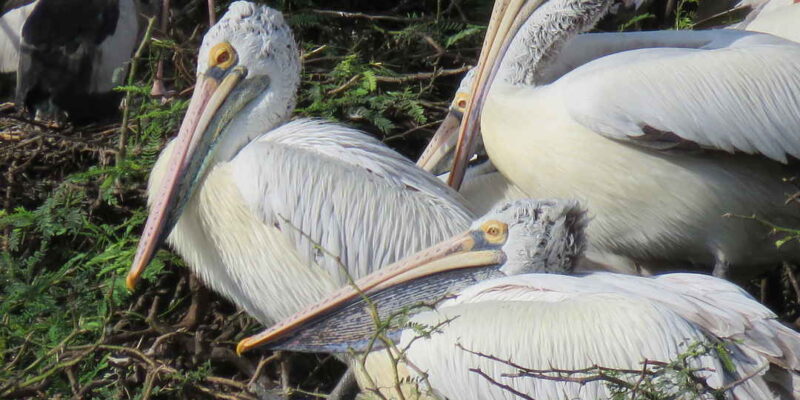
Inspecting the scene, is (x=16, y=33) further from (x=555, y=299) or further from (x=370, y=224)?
(x=555, y=299)

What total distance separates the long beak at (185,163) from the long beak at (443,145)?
1.03 metres

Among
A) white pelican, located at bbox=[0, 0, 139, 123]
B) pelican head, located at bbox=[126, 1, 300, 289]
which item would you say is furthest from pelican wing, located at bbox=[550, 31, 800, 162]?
white pelican, located at bbox=[0, 0, 139, 123]

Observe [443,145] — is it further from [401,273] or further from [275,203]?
[401,273]

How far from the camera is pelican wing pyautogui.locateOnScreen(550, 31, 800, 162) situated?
5.09 meters

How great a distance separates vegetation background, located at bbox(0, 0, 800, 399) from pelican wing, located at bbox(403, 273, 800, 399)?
1.74 ft

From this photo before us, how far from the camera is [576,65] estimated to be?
5738 millimetres

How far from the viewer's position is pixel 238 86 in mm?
5242

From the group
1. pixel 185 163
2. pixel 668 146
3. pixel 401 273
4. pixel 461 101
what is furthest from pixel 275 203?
pixel 668 146

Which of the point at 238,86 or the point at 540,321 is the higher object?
the point at 238,86

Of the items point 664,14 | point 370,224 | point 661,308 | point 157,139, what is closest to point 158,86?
point 157,139

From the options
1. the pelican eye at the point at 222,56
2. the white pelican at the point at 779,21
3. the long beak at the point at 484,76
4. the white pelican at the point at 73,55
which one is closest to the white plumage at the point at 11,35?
the white pelican at the point at 73,55

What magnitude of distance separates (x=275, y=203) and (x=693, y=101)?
161 centimetres

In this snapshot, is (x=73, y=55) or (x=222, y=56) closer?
(x=222, y=56)

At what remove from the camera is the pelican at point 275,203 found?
4875mm
